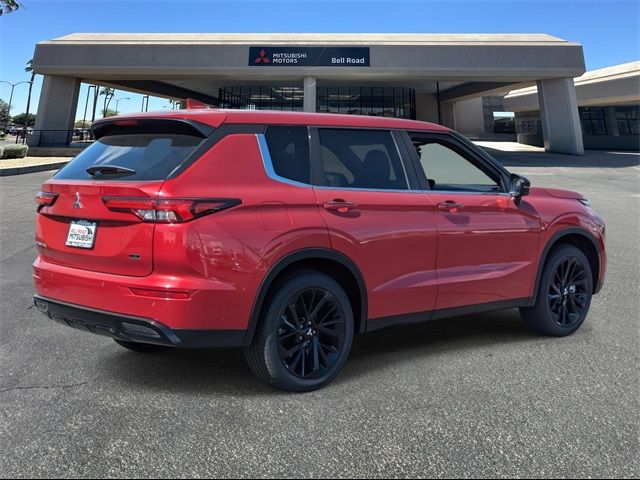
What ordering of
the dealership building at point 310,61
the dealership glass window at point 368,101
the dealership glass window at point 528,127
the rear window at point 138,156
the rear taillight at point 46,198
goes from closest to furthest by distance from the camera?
the rear window at point 138,156 < the rear taillight at point 46,198 < the dealership building at point 310,61 < the dealership glass window at point 368,101 < the dealership glass window at point 528,127

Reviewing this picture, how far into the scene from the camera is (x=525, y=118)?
164 feet

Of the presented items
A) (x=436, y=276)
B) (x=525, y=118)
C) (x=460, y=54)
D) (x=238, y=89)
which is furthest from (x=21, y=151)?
(x=525, y=118)

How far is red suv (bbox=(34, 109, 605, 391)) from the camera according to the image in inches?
109

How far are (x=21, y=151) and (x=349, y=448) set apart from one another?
2619 centimetres

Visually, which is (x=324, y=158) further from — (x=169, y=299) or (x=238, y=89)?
(x=238, y=89)

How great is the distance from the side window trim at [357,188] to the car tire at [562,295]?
1561 millimetres

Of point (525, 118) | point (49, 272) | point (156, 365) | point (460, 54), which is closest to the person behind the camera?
point (49, 272)

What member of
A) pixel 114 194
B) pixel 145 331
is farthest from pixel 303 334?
pixel 114 194

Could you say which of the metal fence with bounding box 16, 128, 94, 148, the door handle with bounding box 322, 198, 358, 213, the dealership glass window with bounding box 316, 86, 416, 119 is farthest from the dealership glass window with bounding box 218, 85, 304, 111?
the door handle with bounding box 322, 198, 358, 213

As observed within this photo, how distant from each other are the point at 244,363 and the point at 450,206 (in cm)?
196

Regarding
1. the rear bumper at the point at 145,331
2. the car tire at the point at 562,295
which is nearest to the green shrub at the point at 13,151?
the rear bumper at the point at 145,331

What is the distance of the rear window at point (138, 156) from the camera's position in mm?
2900

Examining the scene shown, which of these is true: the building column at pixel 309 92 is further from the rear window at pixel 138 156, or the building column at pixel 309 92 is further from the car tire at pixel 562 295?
the rear window at pixel 138 156

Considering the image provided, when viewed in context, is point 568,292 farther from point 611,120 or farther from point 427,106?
point 611,120
